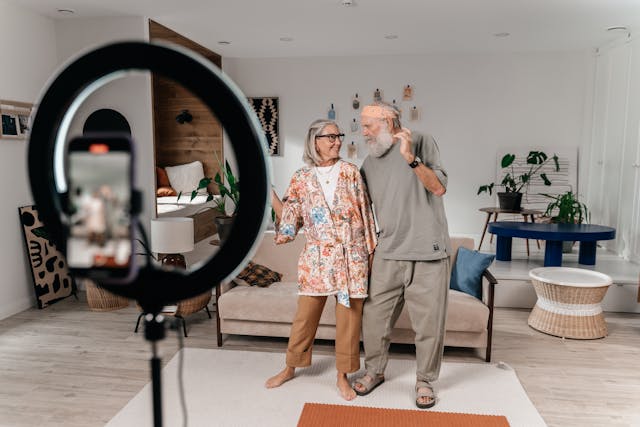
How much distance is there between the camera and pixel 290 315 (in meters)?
3.02

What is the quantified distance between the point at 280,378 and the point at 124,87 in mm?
2860

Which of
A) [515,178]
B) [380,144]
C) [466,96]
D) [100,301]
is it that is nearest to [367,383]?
[380,144]

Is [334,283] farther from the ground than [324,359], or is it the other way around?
[334,283]

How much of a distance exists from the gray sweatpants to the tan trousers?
0.07m

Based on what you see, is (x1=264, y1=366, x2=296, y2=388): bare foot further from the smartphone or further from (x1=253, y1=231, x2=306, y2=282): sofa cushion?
the smartphone

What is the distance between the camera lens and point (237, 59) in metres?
6.61

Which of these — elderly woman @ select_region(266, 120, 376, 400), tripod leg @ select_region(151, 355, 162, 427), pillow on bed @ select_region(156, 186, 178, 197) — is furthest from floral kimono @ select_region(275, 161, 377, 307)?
pillow on bed @ select_region(156, 186, 178, 197)

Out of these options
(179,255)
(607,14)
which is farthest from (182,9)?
(607,14)

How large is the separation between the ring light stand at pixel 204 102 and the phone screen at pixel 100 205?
17 millimetres

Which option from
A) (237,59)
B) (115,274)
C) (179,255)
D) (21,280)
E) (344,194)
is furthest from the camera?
(237,59)

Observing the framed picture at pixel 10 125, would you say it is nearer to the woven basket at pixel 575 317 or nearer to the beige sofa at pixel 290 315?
the beige sofa at pixel 290 315

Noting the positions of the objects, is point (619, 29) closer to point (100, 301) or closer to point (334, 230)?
point (334, 230)

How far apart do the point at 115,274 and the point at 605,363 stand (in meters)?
3.23

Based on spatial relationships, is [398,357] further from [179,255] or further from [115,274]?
[115,274]
